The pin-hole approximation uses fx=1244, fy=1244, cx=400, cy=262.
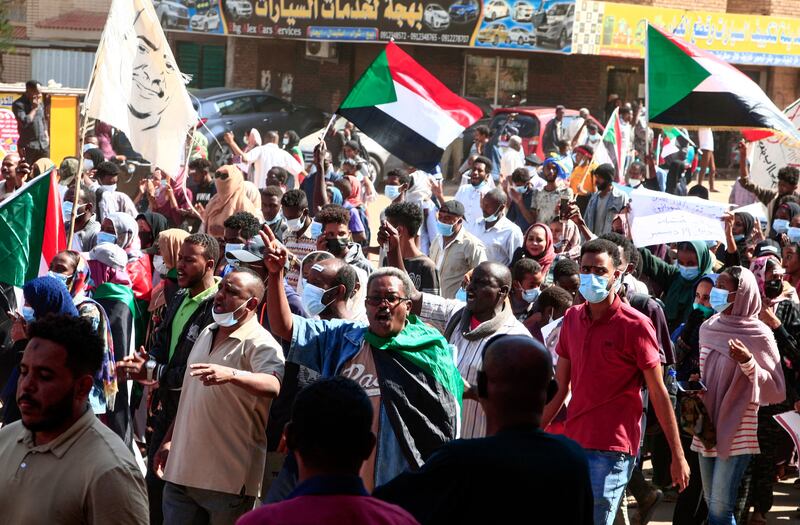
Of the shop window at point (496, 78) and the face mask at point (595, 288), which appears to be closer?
the face mask at point (595, 288)

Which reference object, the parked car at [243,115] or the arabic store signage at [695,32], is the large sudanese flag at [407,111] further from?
the arabic store signage at [695,32]

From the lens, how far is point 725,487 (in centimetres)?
631

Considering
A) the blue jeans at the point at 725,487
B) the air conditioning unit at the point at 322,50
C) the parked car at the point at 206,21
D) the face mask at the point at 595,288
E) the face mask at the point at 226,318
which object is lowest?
the blue jeans at the point at 725,487

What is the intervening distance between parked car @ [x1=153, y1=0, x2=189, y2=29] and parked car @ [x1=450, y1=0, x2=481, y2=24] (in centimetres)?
607

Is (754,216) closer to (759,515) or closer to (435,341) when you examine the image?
(759,515)

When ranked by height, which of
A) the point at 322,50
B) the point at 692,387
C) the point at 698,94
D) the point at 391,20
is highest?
the point at 391,20

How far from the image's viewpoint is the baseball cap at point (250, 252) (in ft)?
21.1

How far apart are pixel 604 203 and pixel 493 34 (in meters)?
15.5

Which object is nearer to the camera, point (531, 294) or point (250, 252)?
point (250, 252)

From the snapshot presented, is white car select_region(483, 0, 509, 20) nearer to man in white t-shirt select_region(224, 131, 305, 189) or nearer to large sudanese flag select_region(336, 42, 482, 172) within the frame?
man in white t-shirt select_region(224, 131, 305, 189)

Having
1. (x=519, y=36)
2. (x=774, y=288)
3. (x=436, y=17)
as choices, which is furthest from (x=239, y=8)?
(x=774, y=288)

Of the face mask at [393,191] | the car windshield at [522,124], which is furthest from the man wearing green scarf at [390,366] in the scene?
the car windshield at [522,124]

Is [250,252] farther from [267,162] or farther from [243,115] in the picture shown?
[243,115]

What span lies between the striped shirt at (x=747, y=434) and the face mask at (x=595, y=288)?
1037 mm
